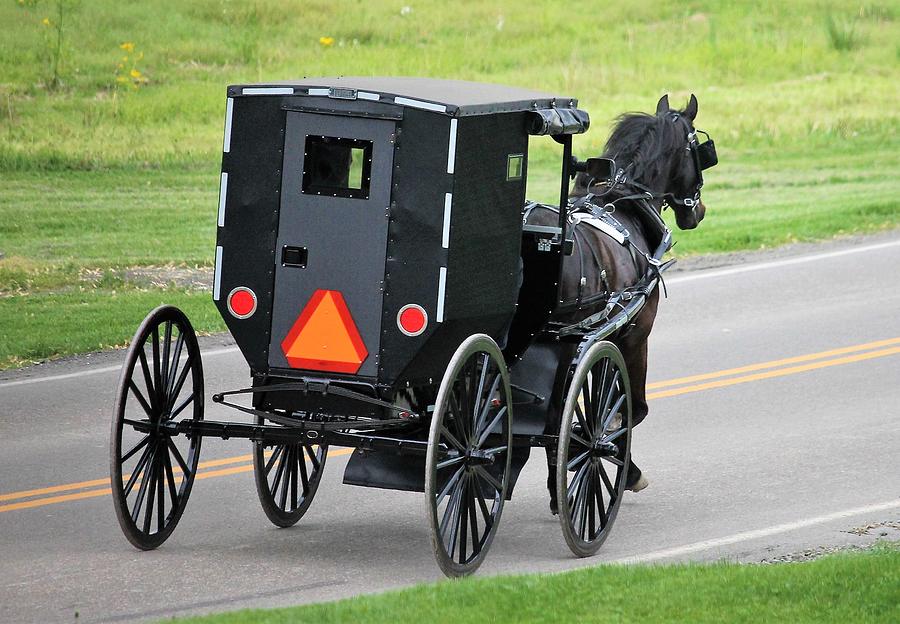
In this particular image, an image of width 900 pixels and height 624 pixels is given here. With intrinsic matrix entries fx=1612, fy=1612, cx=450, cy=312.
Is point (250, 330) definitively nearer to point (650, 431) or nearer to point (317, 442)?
point (317, 442)

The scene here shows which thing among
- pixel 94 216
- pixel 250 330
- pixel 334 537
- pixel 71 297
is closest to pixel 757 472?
A: pixel 334 537

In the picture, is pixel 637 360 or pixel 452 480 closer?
pixel 452 480

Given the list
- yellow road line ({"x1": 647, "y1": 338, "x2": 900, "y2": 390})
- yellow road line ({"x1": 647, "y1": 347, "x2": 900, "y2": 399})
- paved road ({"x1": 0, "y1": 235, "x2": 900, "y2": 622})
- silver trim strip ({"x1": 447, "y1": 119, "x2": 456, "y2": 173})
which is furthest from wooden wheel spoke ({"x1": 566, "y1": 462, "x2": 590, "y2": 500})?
yellow road line ({"x1": 647, "y1": 338, "x2": 900, "y2": 390})

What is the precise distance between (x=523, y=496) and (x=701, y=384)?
3.19 meters

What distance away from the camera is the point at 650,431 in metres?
11.6

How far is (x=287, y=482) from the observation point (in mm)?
9406

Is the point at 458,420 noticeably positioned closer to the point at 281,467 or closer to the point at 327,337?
the point at 327,337

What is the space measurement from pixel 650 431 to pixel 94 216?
10.1 meters

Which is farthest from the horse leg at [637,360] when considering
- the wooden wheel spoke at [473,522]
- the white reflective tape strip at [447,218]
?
the white reflective tape strip at [447,218]

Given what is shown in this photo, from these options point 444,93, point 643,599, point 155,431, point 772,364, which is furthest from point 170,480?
point 772,364

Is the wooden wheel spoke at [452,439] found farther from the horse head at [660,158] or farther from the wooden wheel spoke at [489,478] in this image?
the horse head at [660,158]

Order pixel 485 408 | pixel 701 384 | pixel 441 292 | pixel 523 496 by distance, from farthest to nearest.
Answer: pixel 701 384
pixel 523 496
pixel 485 408
pixel 441 292

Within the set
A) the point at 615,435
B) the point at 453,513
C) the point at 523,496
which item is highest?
the point at 615,435

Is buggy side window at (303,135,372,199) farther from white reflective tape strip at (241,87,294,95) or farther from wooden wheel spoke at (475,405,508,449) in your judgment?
wooden wheel spoke at (475,405,508,449)
